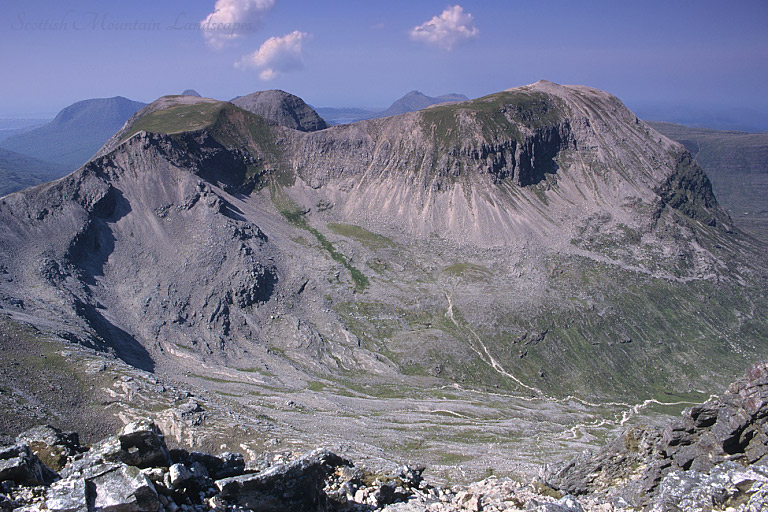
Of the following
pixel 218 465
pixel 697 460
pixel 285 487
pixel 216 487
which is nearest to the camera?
pixel 216 487

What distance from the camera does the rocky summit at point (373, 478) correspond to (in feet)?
55.8

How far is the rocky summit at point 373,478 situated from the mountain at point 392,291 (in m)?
31.7

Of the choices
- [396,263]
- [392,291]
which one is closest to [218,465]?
[392,291]

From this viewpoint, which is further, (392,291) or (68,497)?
(392,291)

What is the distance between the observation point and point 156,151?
15438 centimetres

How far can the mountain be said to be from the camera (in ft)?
266

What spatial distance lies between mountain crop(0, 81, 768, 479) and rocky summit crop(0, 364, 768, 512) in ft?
104

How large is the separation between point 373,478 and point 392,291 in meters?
114

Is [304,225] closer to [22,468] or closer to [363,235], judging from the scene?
[363,235]

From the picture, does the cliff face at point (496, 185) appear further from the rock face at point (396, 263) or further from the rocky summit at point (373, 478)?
the rocky summit at point (373, 478)

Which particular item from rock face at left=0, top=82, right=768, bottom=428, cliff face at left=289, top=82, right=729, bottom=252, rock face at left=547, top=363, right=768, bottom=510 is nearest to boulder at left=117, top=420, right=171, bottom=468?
rock face at left=547, top=363, right=768, bottom=510

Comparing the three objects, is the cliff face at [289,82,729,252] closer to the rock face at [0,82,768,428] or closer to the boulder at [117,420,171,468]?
the rock face at [0,82,768,428]

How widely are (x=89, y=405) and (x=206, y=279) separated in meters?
65.9

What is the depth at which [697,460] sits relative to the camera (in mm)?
26922
